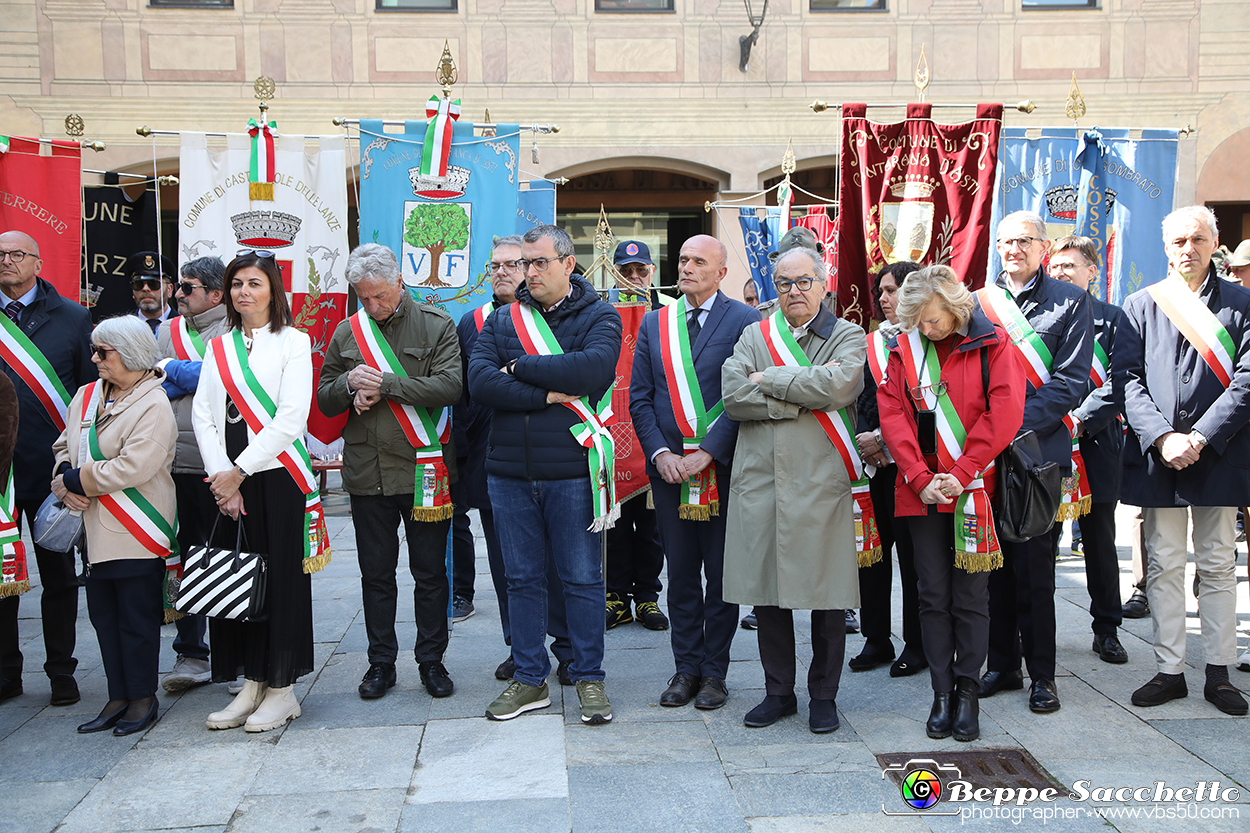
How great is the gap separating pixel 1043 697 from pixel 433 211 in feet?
13.9

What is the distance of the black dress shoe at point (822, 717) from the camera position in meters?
3.97

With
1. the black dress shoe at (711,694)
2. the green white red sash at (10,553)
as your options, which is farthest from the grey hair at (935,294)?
the green white red sash at (10,553)

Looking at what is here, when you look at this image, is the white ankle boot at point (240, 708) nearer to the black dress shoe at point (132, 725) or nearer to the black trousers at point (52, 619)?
the black dress shoe at point (132, 725)

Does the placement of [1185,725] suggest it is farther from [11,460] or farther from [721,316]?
[11,460]

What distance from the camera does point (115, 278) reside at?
752 cm

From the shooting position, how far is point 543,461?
165 inches

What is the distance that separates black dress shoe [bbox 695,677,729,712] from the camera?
14.0ft

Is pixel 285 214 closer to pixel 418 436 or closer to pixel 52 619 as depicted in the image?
pixel 418 436

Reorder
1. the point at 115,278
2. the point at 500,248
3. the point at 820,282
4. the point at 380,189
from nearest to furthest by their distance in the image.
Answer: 1. the point at 820,282
2. the point at 500,248
3. the point at 380,189
4. the point at 115,278

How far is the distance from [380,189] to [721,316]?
272 cm

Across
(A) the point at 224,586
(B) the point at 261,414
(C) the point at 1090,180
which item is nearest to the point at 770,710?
(A) the point at 224,586

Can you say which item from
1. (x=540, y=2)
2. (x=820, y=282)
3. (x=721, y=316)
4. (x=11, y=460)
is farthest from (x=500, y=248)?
(x=540, y=2)

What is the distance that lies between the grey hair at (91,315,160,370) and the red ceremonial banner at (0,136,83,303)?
2.18m

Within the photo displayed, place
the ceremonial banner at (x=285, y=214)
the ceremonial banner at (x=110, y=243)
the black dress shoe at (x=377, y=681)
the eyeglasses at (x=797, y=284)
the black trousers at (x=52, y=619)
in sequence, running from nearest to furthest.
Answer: the eyeglasses at (x=797, y=284) < the black dress shoe at (x=377, y=681) < the black trousers at (x=52, y=619) < the ceremonial banner at (x=285, y=214) < the ceremonial banner at (x=110, y=243)
